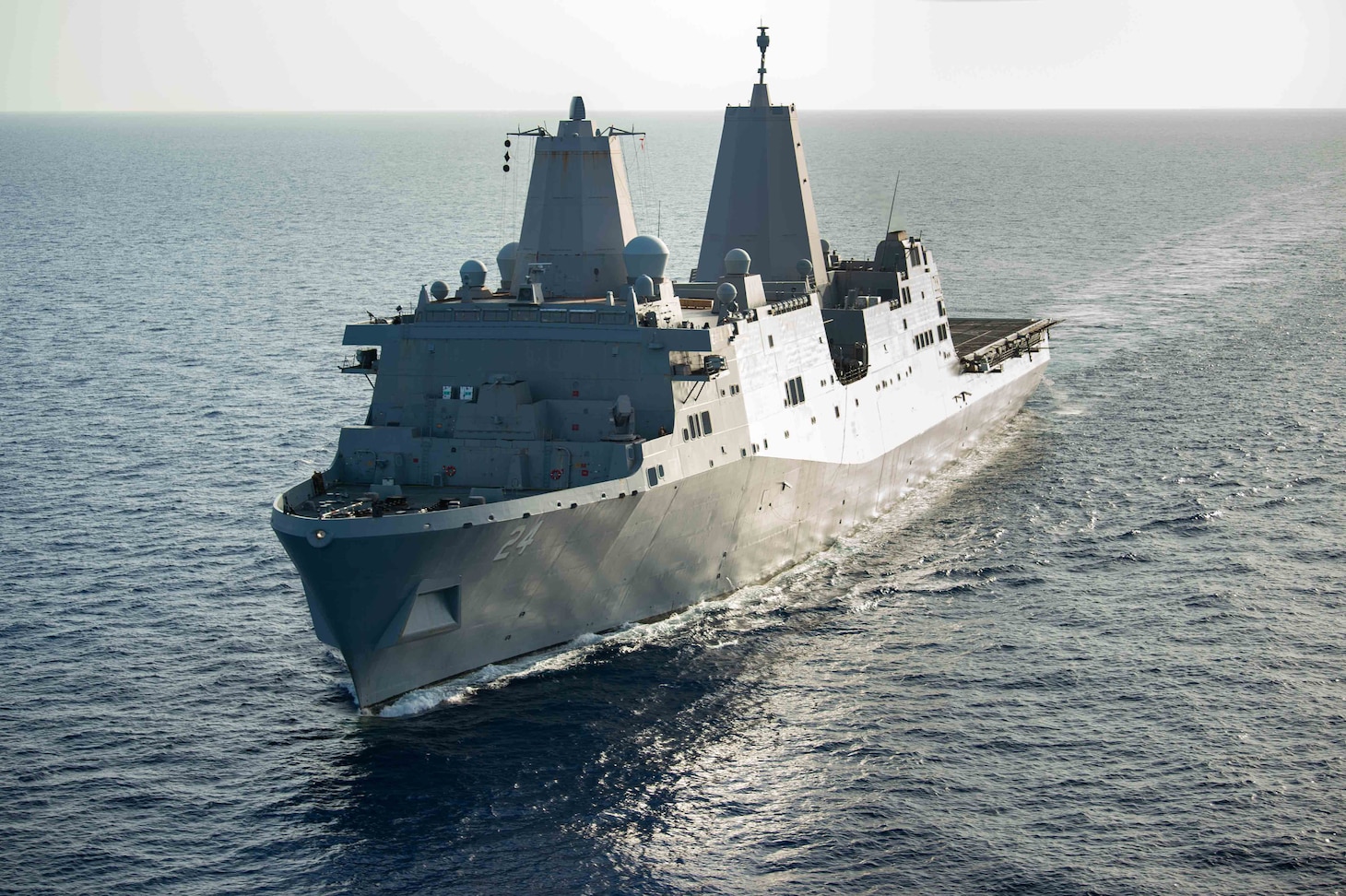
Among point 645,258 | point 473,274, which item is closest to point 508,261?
point 473,274

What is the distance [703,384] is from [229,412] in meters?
22.0

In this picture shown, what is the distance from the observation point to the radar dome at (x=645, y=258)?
108 ft

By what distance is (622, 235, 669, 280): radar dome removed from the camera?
33031 mm

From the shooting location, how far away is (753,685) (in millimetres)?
28172

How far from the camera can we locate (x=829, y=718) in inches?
1054

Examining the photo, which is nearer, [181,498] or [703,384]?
[703,384]

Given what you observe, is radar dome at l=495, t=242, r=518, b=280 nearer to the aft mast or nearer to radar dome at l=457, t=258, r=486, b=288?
radar dome at l=457, t=258, r=486, b=288

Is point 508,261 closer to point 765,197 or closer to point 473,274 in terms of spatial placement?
point 473,274

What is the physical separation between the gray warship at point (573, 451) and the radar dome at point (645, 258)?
0.20ft

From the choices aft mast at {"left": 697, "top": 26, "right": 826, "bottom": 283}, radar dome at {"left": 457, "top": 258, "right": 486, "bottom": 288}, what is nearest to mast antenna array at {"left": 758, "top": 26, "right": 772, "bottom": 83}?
aft mast at {"left": 697, "top": 26, "right": 826, "bottom": 283}

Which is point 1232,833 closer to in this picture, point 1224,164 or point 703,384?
point 703,384

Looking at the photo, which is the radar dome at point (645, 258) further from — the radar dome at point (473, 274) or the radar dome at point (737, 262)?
the radar dome at point (473, 274)

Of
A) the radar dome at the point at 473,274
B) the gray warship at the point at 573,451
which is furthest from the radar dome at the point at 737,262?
the radar dome at the point at 473,274

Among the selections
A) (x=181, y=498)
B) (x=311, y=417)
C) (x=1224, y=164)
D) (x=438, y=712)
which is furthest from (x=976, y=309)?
(x=1224, y=164)
